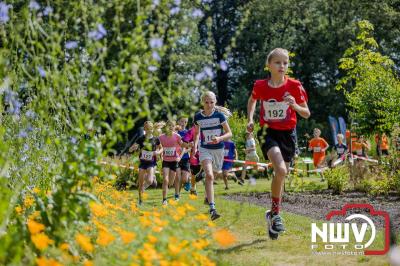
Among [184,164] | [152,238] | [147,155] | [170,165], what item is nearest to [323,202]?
[170,165]

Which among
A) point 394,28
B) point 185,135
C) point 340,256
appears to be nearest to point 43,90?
point 340,256

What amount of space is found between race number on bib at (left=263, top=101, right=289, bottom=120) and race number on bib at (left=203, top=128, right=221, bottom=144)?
1685 millimetres

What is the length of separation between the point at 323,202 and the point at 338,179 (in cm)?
201

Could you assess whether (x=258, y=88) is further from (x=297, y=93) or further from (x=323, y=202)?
(x=323, y=202)

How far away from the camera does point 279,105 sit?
592 centimetres

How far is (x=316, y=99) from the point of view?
4412cm

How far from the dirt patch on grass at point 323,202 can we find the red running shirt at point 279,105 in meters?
1.65

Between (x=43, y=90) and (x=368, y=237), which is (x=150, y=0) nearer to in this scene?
(x=43, y=90)

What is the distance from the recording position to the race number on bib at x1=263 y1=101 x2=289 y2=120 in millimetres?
5922

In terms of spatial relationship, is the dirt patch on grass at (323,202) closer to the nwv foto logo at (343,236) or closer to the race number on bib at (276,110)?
the nwv foto logo at (343,236)

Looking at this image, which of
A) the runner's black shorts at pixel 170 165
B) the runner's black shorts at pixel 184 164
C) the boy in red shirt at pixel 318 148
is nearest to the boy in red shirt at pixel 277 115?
the runner's black shorts at pixel 170 165

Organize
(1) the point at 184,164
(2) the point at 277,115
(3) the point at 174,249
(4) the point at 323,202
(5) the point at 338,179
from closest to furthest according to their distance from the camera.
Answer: (3) the point at 174,249 → (2) the point at 277,115 → (4) the point at 323,202 → (5) the point at 338,179 → (1) the point at 184,164

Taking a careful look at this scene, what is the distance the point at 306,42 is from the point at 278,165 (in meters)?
40.1

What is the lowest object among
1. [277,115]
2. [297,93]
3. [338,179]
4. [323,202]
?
[323,202]
